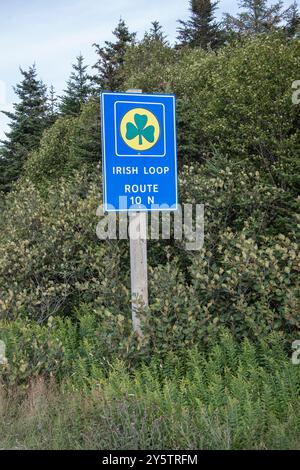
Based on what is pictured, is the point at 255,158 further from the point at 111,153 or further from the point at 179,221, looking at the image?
the point at 111,153

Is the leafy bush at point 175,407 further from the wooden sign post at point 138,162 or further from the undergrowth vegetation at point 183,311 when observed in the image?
the wooden sign post at point 138,162

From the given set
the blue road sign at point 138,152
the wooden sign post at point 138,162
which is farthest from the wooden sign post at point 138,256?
the blue road sign at point 138,152

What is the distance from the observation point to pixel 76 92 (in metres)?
31.0

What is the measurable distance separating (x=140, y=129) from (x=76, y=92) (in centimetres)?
2752

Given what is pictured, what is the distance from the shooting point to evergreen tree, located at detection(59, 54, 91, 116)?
2931 cm

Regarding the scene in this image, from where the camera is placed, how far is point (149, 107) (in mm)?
4977

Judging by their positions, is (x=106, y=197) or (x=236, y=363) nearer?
(x=236, y=363)

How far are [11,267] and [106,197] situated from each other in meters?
2.61

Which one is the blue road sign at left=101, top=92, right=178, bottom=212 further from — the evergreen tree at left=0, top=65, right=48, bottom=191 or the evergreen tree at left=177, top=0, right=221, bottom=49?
the evergreen tree at left=177, top=0, right=221, bottom=49

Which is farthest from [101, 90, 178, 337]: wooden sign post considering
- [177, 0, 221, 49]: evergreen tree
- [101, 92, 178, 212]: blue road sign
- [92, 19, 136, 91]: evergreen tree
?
[177, 0, 221, 49]: evergreen tree

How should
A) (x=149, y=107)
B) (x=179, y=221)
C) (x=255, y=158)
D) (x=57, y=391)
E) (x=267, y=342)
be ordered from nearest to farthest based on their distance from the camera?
(x=57, y=391) < (x=267, y=342) < (x=149, y=107) < (x=179, y=221) < (x=255, y=158)

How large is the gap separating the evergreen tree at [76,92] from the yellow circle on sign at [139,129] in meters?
24.4

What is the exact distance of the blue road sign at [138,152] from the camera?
15.9ft
